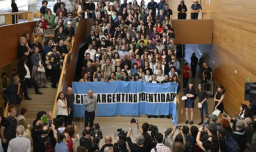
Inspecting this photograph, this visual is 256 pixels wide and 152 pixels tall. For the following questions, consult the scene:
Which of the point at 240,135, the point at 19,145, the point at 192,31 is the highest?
the point at 192,31

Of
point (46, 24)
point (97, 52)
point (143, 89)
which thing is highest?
point (46, 24)

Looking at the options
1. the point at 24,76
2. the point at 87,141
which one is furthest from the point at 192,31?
the point at 87,141

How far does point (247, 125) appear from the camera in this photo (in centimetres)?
906

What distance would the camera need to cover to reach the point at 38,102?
14.6 m

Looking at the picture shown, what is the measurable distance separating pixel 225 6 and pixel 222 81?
3367 mm

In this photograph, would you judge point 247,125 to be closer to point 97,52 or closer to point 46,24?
point 97,52

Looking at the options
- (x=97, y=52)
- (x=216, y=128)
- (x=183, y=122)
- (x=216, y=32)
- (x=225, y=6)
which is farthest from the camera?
(x=216, y=32)

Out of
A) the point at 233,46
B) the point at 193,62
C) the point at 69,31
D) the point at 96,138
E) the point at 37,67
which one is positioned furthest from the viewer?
the point at 193,62

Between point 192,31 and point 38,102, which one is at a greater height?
point 192,31

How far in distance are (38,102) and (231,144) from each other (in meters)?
8.28

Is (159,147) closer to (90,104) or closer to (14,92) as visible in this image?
(90,104)

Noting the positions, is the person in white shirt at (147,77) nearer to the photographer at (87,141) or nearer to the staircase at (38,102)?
the staircase at (38,102)

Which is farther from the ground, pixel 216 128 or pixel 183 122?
pixel 216 128

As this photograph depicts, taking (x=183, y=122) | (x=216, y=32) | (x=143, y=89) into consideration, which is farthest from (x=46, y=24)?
(x=216, y=32)
